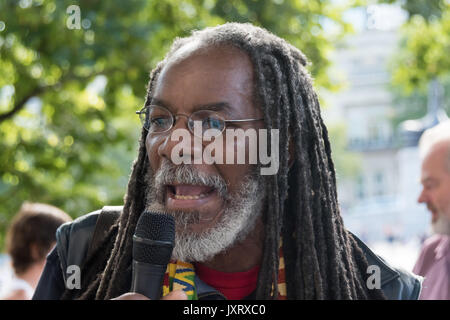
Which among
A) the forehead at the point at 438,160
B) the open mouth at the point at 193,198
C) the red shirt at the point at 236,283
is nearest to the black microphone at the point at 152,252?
the open mouth at the point at 193,198

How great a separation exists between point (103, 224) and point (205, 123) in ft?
2.02

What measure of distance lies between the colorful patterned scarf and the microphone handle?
0.46 m

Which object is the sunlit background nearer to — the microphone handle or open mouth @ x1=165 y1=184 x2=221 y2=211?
open mouth @ x1=165 y1=184 x2=221 y2=211

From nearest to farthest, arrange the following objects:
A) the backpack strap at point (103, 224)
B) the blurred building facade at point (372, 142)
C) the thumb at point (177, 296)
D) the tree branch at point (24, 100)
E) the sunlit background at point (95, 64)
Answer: the thumb at point (177, 296) < the backpack strap at point (103, 224) < the sunlit background at point (95, 64) < the tree branch at point (24, 100) < the blurred building facade at point (372, 142)

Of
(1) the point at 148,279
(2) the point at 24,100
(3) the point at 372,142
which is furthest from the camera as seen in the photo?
(3) the point at 372,142

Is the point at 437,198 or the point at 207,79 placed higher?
the point at 207,79

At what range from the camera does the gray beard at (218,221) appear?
204 centimetres

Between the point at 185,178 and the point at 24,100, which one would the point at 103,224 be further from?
the point at 24,100

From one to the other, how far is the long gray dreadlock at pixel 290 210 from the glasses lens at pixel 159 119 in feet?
0.85

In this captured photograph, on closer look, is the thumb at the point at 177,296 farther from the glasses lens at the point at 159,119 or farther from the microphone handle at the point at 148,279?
the glasses lens at the point at 159,119

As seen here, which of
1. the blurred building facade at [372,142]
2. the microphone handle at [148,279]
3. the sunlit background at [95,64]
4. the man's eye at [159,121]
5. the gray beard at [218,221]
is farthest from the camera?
the blurred building facade at [372,142]

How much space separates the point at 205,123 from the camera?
6.80 ft

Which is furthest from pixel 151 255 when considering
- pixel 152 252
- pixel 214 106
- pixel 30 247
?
pixel 30 247
